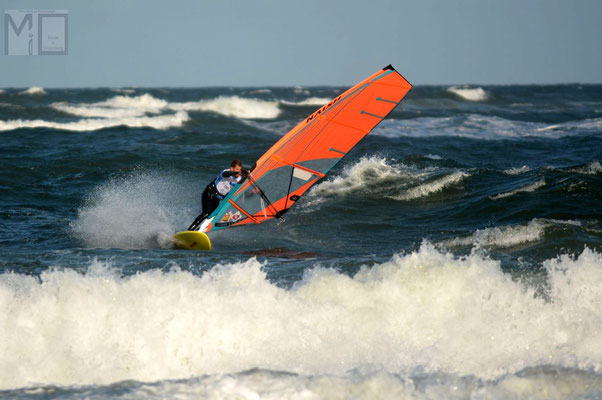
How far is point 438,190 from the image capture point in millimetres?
13094

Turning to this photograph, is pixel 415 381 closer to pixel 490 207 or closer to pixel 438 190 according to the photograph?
pixel 490 207

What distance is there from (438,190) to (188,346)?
854 cm

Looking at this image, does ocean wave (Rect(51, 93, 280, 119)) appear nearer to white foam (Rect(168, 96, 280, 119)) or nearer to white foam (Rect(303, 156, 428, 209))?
white foam (Rect(168, 96, 280, 119))

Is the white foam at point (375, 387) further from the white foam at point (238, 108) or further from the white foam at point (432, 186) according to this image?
the white foam at point (238, 108)

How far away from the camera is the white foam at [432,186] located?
12.9 m

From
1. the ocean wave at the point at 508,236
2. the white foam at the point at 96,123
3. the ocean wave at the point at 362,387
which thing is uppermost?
the white foam at the point at 96,123

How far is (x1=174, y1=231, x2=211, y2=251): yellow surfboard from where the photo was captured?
29.3 feet

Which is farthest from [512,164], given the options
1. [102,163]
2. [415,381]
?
[415,381]

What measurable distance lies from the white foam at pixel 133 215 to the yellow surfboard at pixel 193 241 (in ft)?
0.57

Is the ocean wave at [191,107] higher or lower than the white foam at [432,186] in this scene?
higher

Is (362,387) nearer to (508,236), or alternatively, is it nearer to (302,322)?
(302,322)

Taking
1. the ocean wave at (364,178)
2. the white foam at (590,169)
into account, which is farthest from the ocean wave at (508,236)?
the white foam at (590,169)

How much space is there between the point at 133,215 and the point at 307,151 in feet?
9.72

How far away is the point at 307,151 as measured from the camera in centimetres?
1034
